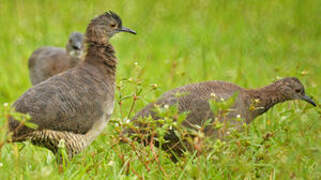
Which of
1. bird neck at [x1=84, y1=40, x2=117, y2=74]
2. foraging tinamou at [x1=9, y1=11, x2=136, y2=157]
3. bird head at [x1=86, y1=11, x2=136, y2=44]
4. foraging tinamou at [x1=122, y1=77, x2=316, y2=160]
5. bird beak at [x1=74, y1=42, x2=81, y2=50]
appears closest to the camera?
foraging tinamou at [x1=9, y1=11, x2=136, y2=157]

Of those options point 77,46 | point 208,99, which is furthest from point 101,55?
point 77,46

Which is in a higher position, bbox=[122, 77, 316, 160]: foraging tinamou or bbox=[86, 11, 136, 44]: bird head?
bbox=[86, 11, 136, 44]: bird head

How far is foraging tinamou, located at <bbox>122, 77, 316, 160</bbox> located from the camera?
5.14m

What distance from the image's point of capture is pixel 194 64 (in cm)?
936

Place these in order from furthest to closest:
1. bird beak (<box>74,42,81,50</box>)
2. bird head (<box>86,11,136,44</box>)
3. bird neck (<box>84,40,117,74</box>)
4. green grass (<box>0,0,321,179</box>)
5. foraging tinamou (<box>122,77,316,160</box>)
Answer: bird beak (<box>74,42,81,50</box>) → bird head (<box>86,11,136,44</box>) → bird neck (<box>84,40,117,74</box>) → foraging tinamou (<box>122,77,316,160</box>) → green grass (<box>0,0,321,179</box>)

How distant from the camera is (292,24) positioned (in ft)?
37.1

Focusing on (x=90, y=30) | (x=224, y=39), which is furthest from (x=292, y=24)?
(x=90, y=30)

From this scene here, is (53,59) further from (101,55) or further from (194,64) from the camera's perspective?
(101,55)

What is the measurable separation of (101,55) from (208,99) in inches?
54.6

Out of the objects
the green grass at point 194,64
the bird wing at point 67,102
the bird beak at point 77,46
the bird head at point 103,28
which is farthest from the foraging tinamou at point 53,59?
the bird wing at point 67,102

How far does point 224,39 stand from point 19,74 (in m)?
4.05

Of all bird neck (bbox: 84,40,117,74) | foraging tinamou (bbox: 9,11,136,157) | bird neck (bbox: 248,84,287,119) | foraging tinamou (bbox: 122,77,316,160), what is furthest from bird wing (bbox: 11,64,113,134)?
Result: bird neck (bbox: 248,84,287,119)

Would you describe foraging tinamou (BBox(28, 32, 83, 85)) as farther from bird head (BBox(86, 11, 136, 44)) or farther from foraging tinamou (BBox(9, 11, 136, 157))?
foraging tinamou (BBox(9, 11, 136, 157))

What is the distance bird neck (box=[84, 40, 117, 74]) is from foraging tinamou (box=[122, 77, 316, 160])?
2.26ft
